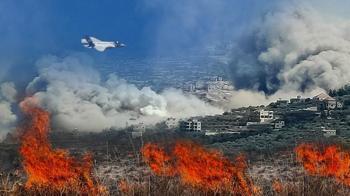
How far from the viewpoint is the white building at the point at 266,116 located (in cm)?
7936

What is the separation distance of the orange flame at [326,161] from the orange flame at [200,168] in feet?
13.3

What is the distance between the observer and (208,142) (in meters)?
63.6

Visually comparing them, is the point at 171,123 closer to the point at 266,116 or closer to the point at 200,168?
the point at 266,116

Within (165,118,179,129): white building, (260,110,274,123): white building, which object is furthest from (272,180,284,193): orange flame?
(260,110,274,123): white building

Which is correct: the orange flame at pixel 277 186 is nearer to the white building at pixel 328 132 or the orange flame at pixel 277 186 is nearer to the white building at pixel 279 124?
the white building at pixel 328 132

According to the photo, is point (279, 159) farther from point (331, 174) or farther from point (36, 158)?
point (36, 158)

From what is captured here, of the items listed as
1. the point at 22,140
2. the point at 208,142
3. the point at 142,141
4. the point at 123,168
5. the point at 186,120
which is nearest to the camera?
the point at 123,168

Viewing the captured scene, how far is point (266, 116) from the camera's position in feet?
266

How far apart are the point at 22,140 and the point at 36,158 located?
747 cm

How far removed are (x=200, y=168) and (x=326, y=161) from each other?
815cm

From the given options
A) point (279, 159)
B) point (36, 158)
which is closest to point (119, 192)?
point (36, 158)

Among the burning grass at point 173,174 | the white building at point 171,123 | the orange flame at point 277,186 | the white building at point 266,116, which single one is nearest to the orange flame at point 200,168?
the burning grass at point 173,174

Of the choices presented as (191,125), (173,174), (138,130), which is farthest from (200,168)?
(191,125)

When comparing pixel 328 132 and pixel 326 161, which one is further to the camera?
pixel 328 132
